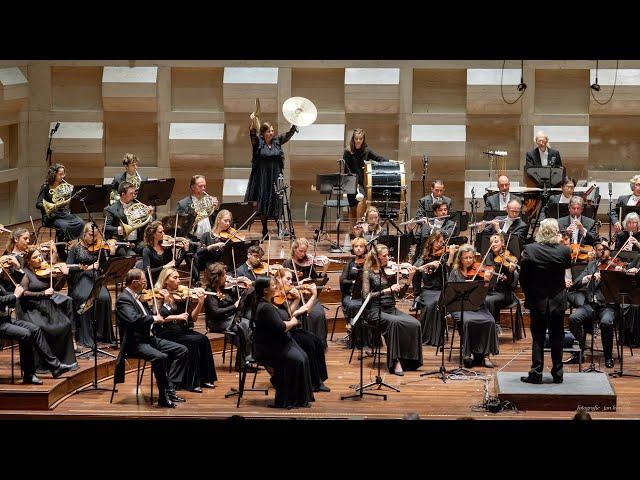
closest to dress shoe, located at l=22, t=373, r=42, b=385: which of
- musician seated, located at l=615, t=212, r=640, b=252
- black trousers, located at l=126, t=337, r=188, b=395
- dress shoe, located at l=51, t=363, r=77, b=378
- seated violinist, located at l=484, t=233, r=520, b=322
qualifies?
dress shoe, located at l=51, t=363, r=77, b=378

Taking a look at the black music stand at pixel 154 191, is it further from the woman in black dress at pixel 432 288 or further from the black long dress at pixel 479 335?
the black long dress at pixel 479 335

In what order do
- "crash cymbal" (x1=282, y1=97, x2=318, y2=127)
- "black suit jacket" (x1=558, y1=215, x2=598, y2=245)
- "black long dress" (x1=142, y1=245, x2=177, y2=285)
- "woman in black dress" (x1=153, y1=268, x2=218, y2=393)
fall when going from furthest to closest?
"crash cymbal" (x1=282, y1=97, x2=318, y2=127) → "black suit jacket" (x1=558, y1=215, x2=598, y2=245) → "black long dress" (x1=142, y1=245, x2=177, y2=285) → "woman in black dress" (x1=153, y1=268, x2=218, y2=393)

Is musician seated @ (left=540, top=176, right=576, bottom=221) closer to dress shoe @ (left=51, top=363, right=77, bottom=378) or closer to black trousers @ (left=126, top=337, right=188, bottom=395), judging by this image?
black trousers @ (left=126, top=337, right=188, bottom=395)

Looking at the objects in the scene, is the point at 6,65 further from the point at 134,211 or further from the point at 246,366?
the point at 246,366

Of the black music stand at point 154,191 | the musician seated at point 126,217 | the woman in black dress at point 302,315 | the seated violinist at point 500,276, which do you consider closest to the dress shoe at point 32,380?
the woman in black dress at point 302,315

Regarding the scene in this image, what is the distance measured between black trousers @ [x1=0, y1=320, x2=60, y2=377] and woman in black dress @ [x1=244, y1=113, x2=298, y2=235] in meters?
4.61

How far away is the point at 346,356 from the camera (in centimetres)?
1037

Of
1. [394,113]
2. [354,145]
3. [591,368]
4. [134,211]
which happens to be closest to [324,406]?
[591,368]

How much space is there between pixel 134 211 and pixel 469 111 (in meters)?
5.62

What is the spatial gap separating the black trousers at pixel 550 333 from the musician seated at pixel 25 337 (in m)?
3.73

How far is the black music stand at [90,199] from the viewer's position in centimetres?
1102

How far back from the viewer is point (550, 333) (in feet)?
29.1

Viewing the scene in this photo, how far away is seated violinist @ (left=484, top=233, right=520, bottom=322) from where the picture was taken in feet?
34.3

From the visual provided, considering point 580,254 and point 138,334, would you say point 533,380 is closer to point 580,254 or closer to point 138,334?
point 580,254
